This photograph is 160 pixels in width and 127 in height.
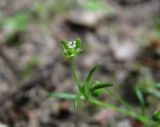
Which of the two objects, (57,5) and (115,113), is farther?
(57,5)

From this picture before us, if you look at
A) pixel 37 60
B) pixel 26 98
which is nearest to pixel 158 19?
pixel 37 60

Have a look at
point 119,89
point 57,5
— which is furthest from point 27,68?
point 57,5

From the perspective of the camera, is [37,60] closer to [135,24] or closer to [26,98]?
[26,98]

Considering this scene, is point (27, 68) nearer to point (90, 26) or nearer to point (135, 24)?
point (90, 26)

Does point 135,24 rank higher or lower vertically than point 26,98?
lower

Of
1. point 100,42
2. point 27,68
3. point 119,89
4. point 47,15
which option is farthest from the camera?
point 47,15

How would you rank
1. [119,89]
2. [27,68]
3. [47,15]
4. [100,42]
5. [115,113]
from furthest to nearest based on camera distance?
1. [47,15]
2. [100,42]
3. [27,68]
4. [119,89]
5. [115,113]
